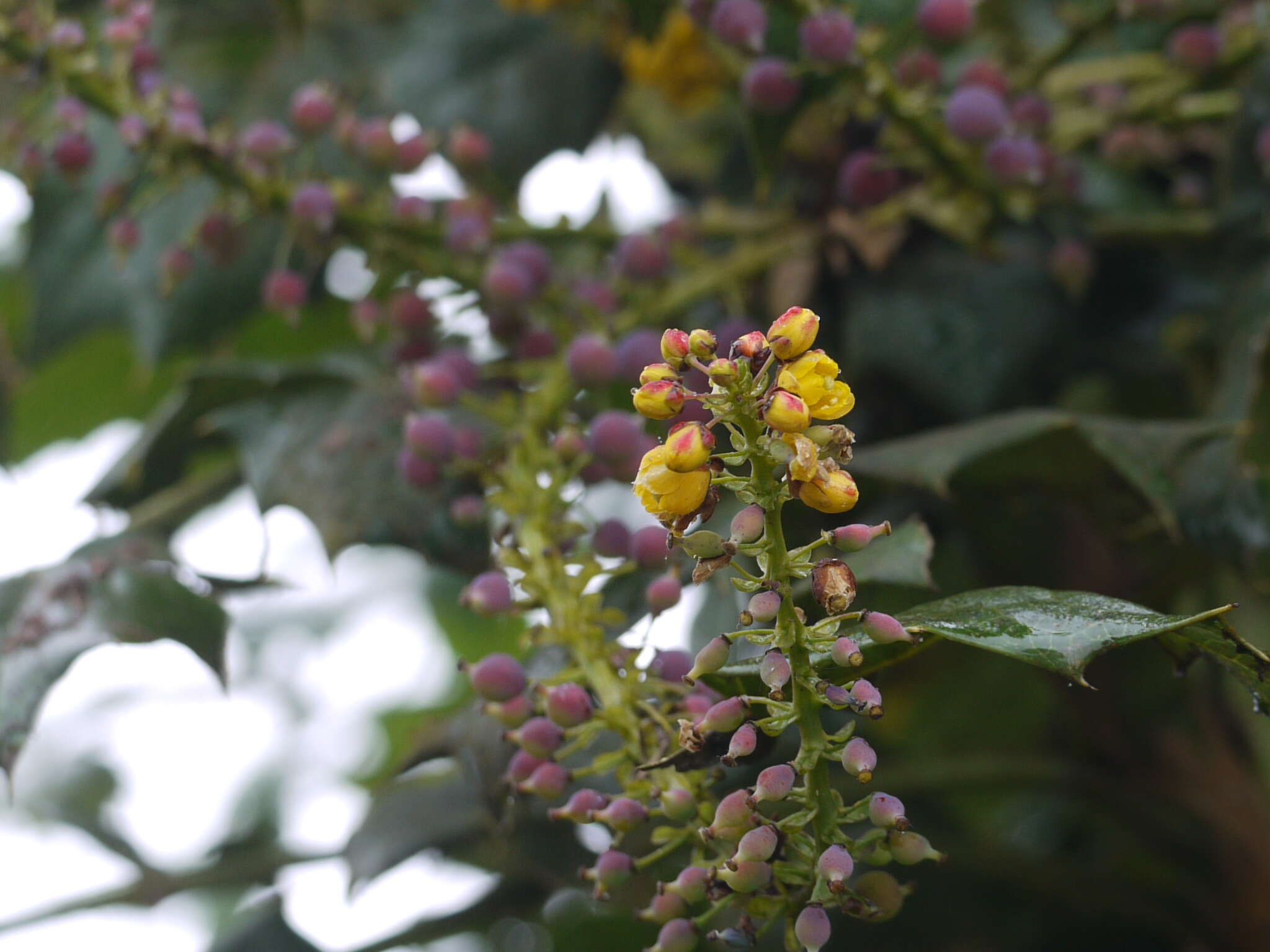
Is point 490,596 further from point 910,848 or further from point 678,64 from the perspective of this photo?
point 678,64

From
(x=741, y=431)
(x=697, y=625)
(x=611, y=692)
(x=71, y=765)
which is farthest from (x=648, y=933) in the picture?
(x=71, y=765)

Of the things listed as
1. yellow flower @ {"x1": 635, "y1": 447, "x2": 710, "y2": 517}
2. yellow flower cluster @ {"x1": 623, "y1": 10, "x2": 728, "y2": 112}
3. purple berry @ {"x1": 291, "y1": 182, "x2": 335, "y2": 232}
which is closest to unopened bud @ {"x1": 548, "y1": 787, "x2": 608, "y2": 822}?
yellow flower @ {"x1": 635, "y1": 447, "x2": 710, "y2": 517}

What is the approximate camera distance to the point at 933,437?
1.73ft

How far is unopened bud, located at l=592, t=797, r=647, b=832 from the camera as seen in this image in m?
0.35

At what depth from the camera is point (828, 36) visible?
0.51 m

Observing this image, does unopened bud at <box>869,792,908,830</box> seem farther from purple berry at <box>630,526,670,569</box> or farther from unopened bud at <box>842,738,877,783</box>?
purple berry at <box>630,526,670,569</box>

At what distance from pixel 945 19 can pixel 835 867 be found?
394 mm

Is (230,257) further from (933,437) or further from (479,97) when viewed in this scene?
(933,437)

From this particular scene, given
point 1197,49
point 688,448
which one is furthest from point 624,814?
point 1197,49

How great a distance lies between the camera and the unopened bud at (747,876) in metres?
0.30

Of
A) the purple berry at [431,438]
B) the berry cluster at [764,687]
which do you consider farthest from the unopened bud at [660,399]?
the purple berry at [431,438]

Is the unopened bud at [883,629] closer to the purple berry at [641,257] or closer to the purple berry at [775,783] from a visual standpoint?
the purple berry at [775,783]

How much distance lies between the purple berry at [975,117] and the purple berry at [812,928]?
0.37 m

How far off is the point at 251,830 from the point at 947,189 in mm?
646
